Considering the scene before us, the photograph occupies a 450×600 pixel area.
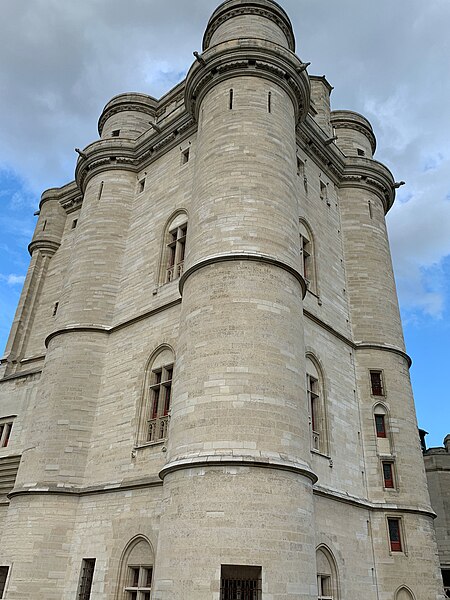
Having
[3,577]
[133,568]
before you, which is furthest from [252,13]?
[3,577]

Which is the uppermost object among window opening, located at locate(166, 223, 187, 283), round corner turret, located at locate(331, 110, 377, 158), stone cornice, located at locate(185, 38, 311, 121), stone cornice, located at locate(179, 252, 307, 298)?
round corner turret, located at locate(331, 110, 377, 158)

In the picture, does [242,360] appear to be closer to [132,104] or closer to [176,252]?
[176,252]

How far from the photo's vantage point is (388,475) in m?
15.2

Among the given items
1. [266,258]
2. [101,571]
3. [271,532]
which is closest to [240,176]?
[266,258]

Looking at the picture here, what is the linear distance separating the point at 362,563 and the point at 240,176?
10.6m

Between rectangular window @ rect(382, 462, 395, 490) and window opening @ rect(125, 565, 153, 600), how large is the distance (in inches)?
283

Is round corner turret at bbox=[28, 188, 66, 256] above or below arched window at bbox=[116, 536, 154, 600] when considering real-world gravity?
above

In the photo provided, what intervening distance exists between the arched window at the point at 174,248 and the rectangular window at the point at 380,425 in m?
7.61

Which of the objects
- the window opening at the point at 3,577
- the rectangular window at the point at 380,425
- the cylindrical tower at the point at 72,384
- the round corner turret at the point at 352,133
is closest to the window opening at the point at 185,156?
the cylindrical tower at the point at 72,384

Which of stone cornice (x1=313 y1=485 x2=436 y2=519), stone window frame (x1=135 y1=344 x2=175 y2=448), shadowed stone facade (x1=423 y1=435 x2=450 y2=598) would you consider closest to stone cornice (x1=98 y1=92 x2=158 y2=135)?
stone window frame (x1=135 y1=344 x2=175 y2=448)

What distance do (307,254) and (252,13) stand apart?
8887 mm

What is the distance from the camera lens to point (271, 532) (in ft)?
30.8

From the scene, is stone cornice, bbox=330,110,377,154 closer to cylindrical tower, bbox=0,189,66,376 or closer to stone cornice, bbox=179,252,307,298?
stone cornice, bbox=179,252,307,298

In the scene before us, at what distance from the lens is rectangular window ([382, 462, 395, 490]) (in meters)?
15.1
